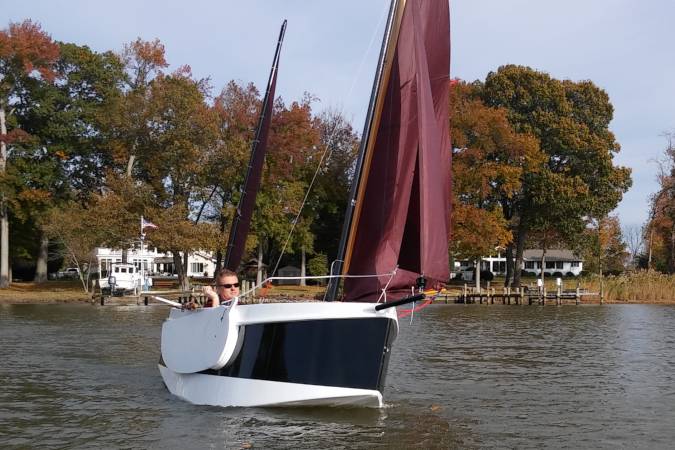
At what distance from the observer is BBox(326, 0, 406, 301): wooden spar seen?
572 inches

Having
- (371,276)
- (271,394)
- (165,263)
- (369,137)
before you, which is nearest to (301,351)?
(271,394)

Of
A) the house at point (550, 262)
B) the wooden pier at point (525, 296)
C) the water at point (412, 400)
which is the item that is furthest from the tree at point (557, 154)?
the house at point (550, 262)

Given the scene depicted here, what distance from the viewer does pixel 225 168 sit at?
60094 mm

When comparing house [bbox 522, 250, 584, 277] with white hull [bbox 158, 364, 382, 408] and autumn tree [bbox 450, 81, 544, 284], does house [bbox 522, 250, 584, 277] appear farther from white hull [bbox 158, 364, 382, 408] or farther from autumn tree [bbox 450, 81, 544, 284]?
white hull [bbox 158, 364, 382, 408]

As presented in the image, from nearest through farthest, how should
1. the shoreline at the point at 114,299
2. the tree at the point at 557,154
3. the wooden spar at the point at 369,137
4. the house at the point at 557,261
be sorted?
the wooden spar at the point at 369,137 → the shoreline at the point at 114,299 → the tree at the point at 557,154 → the house at the point at 557,261

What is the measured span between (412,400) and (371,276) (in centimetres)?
330

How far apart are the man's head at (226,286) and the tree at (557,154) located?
54468 millimetres

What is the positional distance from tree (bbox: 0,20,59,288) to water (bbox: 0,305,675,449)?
33.2 meters

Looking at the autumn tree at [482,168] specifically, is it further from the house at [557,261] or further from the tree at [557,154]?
the house at [557,261]

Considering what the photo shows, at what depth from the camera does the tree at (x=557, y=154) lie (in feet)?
222

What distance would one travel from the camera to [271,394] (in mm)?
13922

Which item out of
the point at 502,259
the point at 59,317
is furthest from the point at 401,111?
the point at 502,259

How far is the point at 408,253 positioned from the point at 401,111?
245 centimetres

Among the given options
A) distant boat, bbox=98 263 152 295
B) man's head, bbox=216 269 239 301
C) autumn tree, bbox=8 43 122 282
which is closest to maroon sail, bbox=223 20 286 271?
man's head, bbox=216 269 239 301
